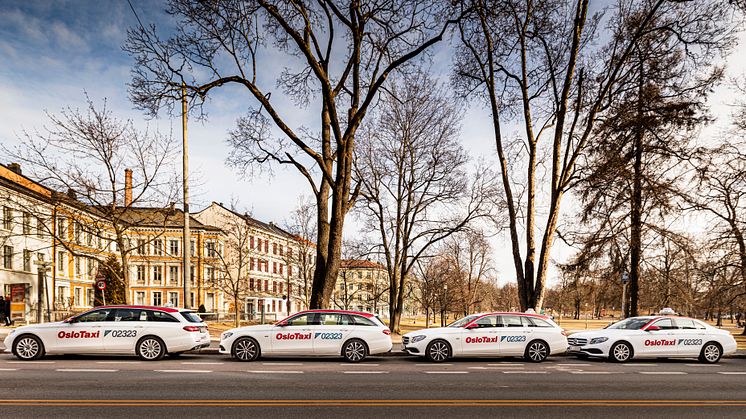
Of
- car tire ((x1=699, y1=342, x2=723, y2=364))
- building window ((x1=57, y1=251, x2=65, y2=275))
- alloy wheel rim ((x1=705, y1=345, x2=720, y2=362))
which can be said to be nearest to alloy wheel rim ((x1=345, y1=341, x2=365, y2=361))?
car tire ((x1=699, y1=342, x2=723, y2=364))

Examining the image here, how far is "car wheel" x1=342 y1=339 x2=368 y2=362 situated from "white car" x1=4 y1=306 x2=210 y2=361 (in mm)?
4226

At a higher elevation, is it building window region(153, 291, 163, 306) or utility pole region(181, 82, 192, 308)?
utility pole region(181, 82, 192, 308)

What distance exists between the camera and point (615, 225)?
23578 millimetres

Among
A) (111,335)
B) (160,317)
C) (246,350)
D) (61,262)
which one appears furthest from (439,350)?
(61,262)

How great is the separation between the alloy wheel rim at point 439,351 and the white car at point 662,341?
15.4 ft

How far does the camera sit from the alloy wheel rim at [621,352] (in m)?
15.4

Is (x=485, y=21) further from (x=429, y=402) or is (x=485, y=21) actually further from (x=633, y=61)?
(x=429, y=402)

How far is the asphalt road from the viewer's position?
7.95m

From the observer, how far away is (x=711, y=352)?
15.8 metres

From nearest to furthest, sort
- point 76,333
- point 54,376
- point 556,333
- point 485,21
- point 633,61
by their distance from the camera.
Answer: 1. point 54,376
2. point 76,333
3. point 556,333
4. point 485,21
5. point 633,61

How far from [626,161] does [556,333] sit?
10612 millimetres

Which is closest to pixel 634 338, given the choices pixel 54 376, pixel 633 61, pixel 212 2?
pixel 633 61

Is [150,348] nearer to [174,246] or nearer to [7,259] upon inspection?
[7,259]

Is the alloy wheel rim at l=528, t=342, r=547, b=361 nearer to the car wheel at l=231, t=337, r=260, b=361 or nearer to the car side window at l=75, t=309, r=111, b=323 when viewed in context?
the car wheel at l=231, t=337, r=260, b=361
